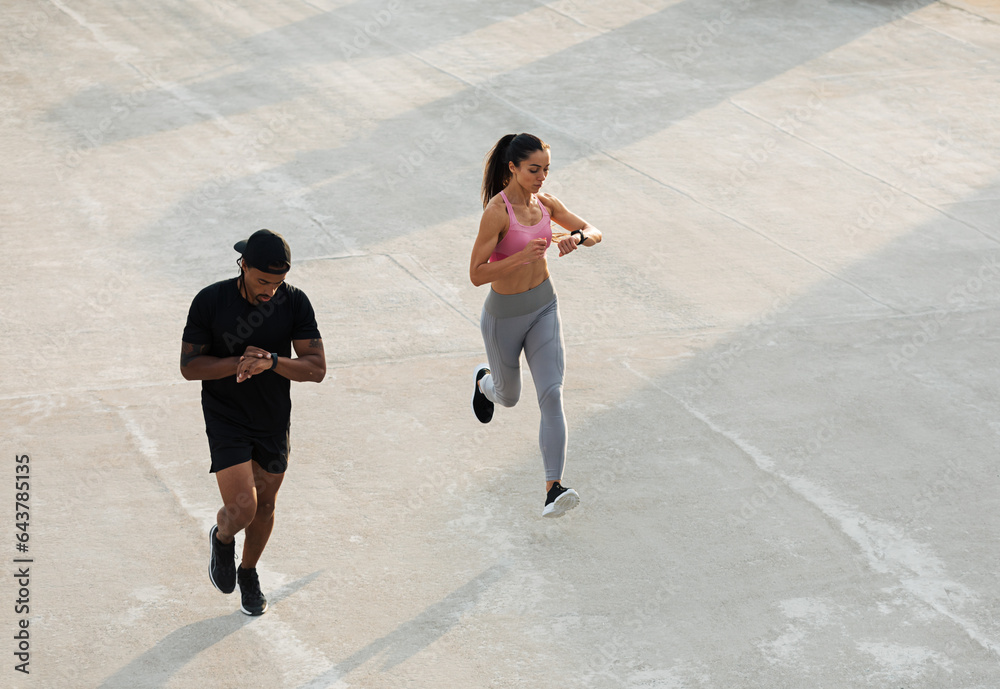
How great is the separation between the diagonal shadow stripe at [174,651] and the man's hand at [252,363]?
1312mm

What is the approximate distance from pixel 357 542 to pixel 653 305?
3872 mm

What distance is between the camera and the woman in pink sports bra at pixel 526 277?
604cm

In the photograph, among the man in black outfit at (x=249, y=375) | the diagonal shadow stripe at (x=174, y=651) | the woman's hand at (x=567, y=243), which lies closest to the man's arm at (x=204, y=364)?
the man in black outfit at (x=249, y=375)

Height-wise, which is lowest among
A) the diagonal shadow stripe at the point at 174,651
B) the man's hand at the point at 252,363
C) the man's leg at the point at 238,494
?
the diagonal shadow stripe at the point at 174,651

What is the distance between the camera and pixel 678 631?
17.9 feet

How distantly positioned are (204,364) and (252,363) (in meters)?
0.27

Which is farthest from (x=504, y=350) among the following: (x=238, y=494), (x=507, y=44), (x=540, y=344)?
(x=507, y=44)

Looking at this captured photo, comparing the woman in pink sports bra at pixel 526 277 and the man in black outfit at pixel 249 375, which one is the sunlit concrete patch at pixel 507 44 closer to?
the woman in pink sports bra at pixel 526 277

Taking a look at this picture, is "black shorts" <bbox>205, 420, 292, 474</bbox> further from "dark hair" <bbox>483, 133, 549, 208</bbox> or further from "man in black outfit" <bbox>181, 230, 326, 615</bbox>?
"dark hair" <bbox>483, 133, 549, 208</bbox>

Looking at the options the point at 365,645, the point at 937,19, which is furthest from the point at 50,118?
the point at 937,19

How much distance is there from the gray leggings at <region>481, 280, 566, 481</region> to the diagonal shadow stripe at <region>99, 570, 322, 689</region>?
1642 millimetres

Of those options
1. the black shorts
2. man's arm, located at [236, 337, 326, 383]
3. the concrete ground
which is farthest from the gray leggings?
the black shorts

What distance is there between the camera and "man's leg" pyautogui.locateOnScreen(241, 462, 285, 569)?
5304mm

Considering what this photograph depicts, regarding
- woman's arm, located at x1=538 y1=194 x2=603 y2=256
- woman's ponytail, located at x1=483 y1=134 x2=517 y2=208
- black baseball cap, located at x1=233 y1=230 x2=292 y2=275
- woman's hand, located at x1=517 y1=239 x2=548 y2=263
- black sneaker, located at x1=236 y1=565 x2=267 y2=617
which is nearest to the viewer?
black baseball cap, located at x1=233 y1=230 x2=292 y2=275
